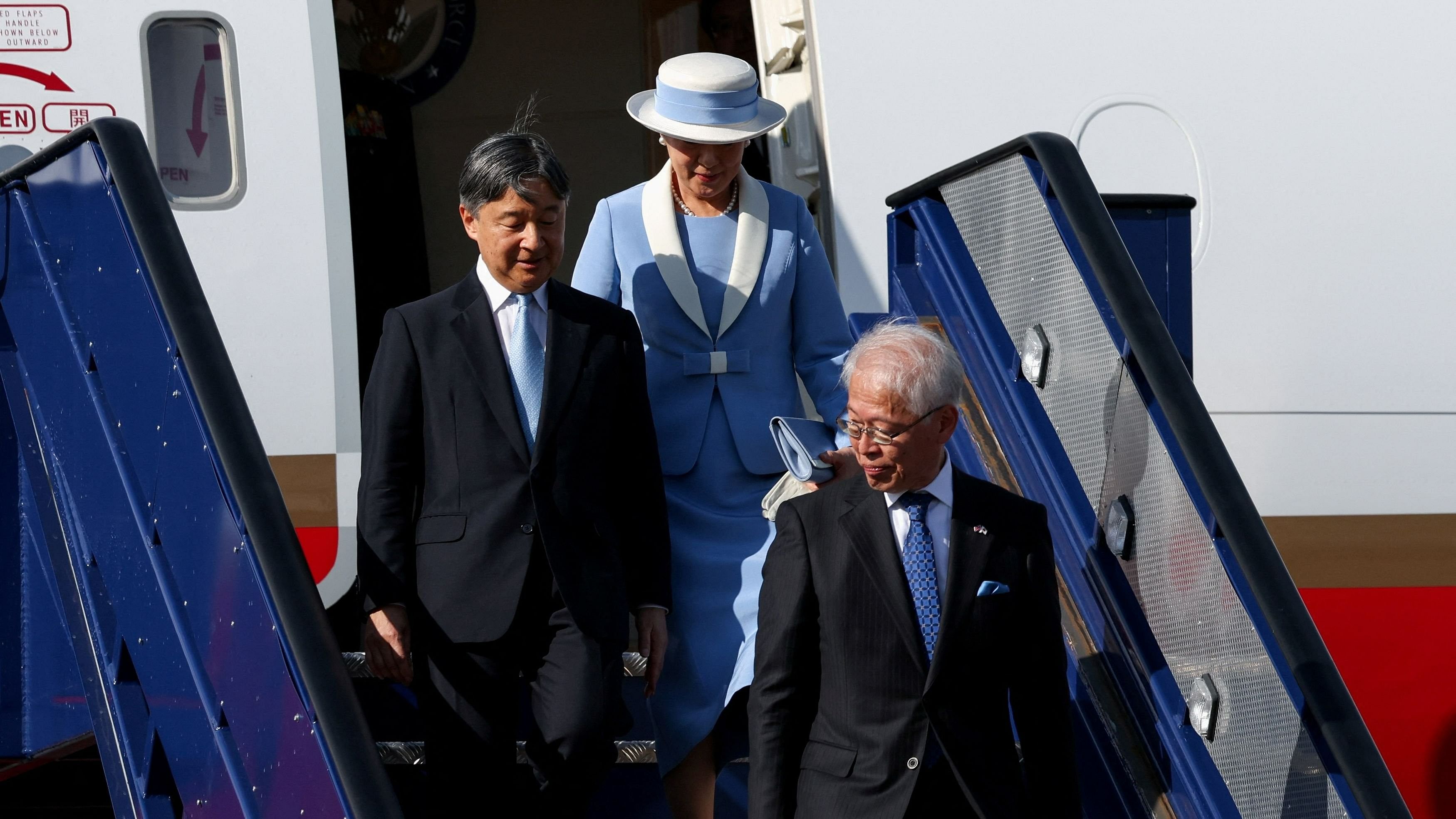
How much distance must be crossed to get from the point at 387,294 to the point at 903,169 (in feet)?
6.45

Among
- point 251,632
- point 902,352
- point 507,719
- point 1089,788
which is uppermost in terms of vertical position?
point 902,352

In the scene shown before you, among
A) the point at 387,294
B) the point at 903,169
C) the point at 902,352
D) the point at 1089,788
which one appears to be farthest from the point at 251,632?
the point at 387,294

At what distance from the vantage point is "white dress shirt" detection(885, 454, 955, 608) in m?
2.10

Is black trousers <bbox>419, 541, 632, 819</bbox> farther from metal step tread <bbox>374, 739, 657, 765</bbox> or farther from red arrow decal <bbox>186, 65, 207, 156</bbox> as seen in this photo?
red arrow decal <bbox>186, 65, 207, 156</bbox>

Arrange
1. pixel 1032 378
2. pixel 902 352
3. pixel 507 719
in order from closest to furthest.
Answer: pixel 902 352 < pixel 507 719 < pixel 1032 378

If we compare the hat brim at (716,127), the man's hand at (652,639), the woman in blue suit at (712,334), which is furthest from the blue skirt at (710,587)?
the hat brim at (716,127)

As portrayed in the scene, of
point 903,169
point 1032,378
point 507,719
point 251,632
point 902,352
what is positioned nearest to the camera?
point 902,352

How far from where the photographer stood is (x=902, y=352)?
203 centimetres

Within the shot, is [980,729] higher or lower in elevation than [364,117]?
lower

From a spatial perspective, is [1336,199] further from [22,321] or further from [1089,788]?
[22,321]

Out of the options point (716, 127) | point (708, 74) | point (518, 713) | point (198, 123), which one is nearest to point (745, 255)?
→ point (716, 127)

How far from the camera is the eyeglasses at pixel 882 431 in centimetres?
201

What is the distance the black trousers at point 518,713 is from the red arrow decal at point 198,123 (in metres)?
1.91

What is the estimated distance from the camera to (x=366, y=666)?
3266 mm
